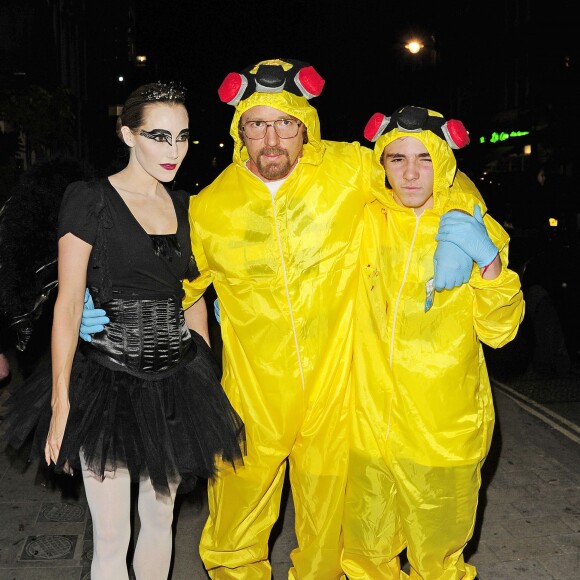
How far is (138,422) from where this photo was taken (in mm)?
2660

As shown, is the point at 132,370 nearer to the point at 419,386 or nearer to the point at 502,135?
the point at 419,386

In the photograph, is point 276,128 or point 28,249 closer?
point 28,249

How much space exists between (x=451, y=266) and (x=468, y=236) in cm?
13

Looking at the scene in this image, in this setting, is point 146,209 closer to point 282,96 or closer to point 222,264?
point 222,264

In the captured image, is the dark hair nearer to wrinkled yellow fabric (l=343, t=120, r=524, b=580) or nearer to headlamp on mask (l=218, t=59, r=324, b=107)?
headlamp on mask (l=218, t=59, r=324, b=107)

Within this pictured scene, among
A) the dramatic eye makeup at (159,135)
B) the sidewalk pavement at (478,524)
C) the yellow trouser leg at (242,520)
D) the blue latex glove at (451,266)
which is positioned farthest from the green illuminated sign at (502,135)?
the dramatic eye makeup at (159,135)

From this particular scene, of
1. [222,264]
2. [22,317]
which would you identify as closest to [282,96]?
[222,264]

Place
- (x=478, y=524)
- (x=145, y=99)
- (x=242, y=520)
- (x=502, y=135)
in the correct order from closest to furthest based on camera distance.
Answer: (x=145, y=99) → (x=242, y=520) → (x=478, y=524) → (x=502, y=135)

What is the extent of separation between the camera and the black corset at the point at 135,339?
2.73m

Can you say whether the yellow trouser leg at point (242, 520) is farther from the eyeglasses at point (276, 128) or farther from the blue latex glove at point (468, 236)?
the eyeglasses at point (276, 128)

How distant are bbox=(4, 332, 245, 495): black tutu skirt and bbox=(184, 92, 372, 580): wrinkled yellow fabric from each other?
23cm

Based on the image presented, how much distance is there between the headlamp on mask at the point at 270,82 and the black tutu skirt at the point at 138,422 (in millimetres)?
1106

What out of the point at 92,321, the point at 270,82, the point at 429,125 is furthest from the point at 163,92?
the point at 429,125

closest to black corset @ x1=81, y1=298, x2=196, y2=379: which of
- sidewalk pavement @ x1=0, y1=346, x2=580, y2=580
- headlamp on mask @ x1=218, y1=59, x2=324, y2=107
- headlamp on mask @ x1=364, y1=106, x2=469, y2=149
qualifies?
sidewalk pavement @ x1=0, y1=346, x2=580, y2=580
